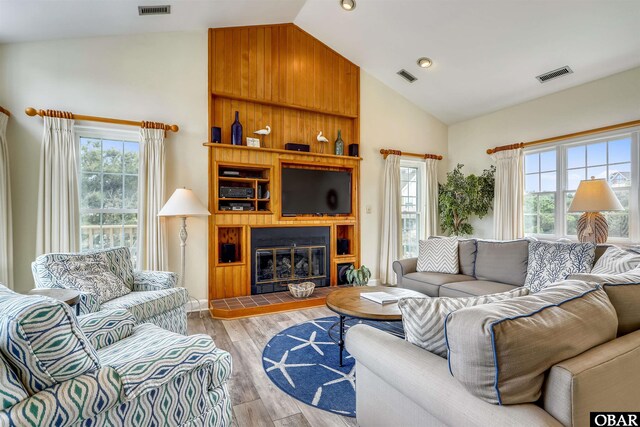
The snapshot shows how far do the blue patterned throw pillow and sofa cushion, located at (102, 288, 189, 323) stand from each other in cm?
302

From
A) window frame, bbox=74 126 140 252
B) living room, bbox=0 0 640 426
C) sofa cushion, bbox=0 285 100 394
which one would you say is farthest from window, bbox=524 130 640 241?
window frame, bbox=74 126 140 252

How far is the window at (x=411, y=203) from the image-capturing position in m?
5.44

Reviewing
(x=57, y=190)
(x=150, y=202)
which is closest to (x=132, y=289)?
(x=150, y=202)

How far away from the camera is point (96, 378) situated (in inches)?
43.1

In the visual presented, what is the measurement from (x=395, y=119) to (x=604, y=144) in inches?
106

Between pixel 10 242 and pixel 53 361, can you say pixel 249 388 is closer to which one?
pixel 53 361

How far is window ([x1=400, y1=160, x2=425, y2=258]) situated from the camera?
5.44m

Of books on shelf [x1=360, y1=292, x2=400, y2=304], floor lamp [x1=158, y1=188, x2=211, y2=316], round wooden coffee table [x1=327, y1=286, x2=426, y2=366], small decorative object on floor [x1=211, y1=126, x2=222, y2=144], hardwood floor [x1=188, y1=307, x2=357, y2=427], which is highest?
small decorative object on floor [x1=211, y1=126, x2=222, y2=144]

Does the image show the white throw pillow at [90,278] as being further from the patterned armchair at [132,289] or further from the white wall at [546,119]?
the white wall at [546,119]

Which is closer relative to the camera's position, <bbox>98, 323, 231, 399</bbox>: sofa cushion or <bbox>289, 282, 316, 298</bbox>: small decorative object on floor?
<bbox>98, 323, 231, 399</bbox>: sofa cushion

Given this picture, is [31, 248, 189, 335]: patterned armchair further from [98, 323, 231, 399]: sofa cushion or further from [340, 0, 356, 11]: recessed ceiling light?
[340, 0, 356, 11]: recessed ceiling light

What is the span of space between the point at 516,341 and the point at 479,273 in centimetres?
297

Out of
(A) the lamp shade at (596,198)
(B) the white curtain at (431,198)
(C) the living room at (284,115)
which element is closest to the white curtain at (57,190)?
(C) the living room at (284,115)

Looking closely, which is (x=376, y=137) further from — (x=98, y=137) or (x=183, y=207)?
(x=98, y=137)
